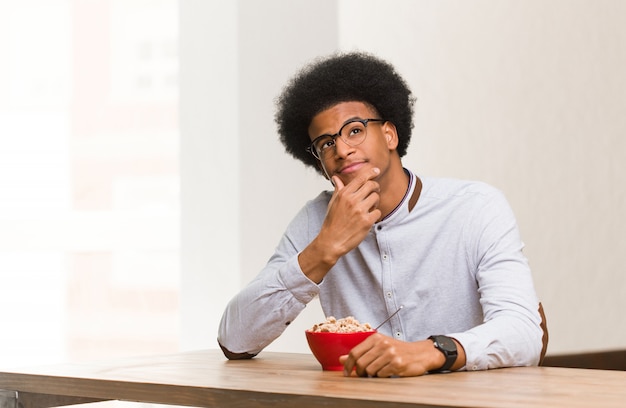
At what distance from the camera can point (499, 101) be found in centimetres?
386

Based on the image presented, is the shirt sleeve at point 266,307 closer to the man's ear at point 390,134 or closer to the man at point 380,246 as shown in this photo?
the man at point 380,246

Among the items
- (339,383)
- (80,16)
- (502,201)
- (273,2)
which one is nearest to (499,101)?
(273,2)

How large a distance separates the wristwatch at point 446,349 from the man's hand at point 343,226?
1.09ft

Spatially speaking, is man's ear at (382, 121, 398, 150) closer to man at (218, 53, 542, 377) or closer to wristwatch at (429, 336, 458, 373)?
man at (218, 53, 542, 377)

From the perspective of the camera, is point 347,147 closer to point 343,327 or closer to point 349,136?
point 349,136

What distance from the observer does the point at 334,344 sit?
1642 millimetres

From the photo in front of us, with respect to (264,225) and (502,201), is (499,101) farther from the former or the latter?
(502,201)

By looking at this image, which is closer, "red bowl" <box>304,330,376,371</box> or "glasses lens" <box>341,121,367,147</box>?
"red bowl" <box>304,330,376,371</box>

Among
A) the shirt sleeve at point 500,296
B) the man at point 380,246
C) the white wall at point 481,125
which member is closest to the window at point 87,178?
the white wall at point 481,125

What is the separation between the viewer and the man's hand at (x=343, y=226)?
5.94 ft

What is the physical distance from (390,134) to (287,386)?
0.88 meters

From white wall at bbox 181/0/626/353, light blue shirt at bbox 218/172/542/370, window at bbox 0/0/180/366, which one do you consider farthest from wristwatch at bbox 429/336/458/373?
window at bbox 0/0/180/366

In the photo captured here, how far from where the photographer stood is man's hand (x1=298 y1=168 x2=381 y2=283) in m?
1.81

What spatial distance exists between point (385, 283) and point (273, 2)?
1485 millimetres
